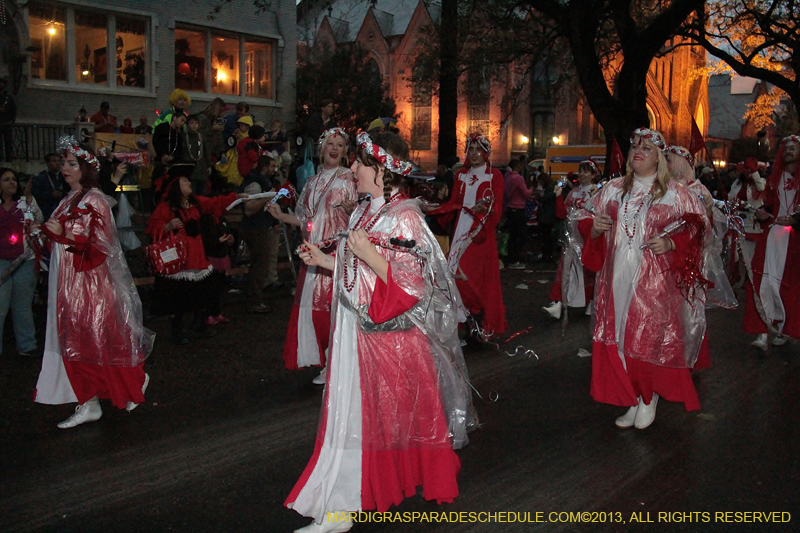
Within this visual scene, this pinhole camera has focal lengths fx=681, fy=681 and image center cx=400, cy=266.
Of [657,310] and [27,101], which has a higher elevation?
[27,101]

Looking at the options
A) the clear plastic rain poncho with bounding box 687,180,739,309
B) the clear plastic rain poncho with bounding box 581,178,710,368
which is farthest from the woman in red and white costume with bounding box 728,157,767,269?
the clear plastic rain poncho with bounding box 581,178,710,368

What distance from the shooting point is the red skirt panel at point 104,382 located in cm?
484

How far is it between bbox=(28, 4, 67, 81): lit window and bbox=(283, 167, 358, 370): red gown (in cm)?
1301

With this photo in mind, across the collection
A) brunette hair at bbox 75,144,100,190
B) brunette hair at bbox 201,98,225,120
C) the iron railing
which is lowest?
brunette hair at bbox 75,144,100,190

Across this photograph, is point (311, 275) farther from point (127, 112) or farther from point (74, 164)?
point (127, 112)

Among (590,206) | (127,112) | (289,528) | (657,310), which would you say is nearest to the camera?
(289,528)

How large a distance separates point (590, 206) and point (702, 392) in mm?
2076


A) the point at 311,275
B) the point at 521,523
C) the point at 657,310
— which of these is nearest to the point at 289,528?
the point at 521,523

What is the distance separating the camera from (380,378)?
329 centimetres

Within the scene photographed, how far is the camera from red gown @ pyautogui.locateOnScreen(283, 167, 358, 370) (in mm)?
5605

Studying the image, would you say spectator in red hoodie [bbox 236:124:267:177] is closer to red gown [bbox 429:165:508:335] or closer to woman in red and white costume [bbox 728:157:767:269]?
red gown [bbox 429:165:508:335]

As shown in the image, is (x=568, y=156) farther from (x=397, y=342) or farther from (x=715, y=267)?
(x=397, y=342)

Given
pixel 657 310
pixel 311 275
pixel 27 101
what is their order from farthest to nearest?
1. pixel 27 101
2. pixel 311 275
3. pixel 657 310

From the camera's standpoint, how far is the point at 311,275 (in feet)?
18.7
